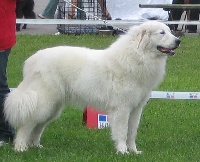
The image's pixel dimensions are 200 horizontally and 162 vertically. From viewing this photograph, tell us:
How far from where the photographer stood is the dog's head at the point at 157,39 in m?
6.98

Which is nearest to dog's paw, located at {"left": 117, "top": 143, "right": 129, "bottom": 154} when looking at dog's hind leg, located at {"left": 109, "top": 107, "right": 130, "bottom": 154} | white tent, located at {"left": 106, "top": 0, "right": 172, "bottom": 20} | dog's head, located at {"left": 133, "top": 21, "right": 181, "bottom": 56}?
dog's hind leg, located at {"left": 109, "top": 107, "right": 130, "bottom": 154}

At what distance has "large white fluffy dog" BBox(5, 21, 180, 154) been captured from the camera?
277 inches


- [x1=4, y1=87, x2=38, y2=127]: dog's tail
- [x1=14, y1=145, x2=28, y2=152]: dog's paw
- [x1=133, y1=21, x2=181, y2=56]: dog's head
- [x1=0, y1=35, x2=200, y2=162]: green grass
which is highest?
[x1=133, y1=21, x2=181, y2=56]: dog's head

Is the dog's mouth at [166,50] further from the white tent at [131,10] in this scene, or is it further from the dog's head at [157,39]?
the white tent at [131,10]

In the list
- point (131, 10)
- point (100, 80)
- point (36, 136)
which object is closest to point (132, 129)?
point (100, 80)

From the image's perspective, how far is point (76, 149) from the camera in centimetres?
735

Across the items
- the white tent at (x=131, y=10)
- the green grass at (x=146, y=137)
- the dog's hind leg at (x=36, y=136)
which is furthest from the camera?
the white tent at (x=131, y=10)

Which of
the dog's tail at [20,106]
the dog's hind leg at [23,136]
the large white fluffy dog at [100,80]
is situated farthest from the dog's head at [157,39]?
the dog's hind leg at [23,136]

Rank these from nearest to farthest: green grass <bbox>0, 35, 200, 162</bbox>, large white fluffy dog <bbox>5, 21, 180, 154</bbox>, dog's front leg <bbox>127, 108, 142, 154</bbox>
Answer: green grass <bbox>0, 35, 200, 162</bbox> → large white fluffy dog <bbox>5, 21, 180, 154</bbox> → dog's front leg <bbox>127, 108, 142, 154</bbox>

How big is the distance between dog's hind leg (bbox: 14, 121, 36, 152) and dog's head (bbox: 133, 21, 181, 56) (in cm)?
147

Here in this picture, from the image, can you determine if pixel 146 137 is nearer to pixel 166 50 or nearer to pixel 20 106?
pixel 166 50

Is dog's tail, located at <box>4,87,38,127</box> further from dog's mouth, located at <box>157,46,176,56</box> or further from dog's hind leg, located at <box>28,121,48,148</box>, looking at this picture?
dog's mouth, located at <box>157,46,176,56</box>

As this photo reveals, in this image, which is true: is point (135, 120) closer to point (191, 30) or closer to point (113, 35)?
point (113, 35)

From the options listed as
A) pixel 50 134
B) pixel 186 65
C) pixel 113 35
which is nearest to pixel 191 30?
pixel 113 35
